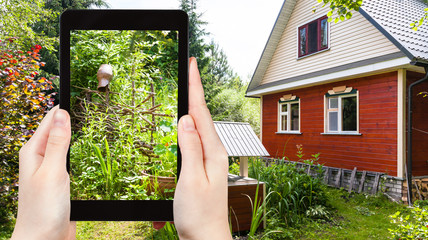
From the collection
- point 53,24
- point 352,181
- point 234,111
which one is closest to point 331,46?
point 352,181

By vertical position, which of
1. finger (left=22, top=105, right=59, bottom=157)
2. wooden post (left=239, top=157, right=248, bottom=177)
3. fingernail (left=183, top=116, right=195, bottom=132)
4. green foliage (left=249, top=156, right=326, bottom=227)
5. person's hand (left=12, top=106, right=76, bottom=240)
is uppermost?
fingernail (left=183, top=116, right=195, bottom=132)

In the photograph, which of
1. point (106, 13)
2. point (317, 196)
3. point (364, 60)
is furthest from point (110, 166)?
point (364, 60)

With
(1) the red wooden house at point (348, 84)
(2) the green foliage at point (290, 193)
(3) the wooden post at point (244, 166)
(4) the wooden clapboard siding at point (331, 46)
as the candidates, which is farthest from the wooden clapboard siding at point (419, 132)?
(3) the wooden post at point (244, 166)

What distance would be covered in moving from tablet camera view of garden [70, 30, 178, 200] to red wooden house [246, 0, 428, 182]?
17.3ft

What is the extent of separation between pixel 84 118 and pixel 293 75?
964 centimetres

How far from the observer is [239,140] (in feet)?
14.2

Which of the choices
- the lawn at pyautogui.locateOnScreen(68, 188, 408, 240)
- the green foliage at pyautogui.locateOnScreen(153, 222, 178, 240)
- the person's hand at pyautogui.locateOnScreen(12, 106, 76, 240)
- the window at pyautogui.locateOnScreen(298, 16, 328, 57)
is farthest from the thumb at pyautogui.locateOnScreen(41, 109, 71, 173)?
the window at pyautogui.locateOnScreen(298, 16, 328, 57)

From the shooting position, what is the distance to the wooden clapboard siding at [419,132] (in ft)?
22.4

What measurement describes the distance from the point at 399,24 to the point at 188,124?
8500 mm

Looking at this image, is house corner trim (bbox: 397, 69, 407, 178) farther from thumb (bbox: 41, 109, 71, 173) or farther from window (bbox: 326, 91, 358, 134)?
thumb (bbox: 41, 109, 71, 173)

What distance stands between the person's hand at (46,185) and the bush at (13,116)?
150 inches

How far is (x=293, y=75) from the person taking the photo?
396 inches

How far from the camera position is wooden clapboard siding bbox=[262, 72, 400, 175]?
6.91 metres

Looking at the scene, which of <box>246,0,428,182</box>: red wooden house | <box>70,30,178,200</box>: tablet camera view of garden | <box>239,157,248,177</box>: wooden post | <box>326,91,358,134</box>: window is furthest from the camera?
<box>326,91,358,134</box>: window
